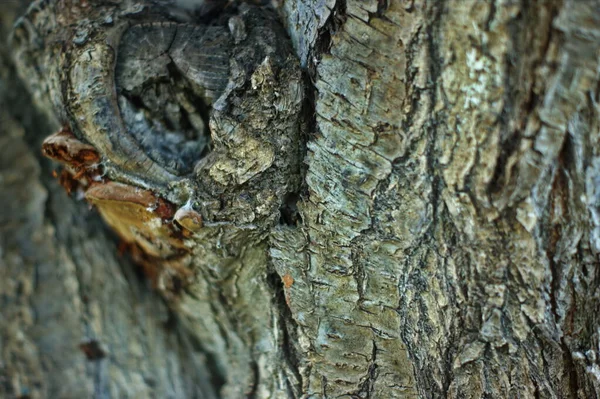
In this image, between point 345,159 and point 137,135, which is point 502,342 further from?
point 137,135

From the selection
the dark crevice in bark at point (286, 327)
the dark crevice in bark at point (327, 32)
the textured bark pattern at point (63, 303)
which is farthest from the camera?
the textured bark pattern at point (63, 303)

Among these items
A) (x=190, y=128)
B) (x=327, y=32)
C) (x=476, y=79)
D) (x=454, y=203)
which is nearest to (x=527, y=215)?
(x=454, y=203)

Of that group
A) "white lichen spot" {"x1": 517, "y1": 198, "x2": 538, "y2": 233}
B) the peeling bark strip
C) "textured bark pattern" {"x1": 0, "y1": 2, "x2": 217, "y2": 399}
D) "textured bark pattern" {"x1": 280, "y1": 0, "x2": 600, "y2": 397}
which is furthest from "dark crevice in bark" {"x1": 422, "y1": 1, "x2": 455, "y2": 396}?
"textured bark pattern" {"x1": 0, "y1": 2, "x2": 217, "y2": 399}

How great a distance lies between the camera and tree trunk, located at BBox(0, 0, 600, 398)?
0.82m

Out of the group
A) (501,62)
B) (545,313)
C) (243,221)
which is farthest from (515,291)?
(243,221)

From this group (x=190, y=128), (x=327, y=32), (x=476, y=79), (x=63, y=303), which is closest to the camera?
(x=476, y=79)

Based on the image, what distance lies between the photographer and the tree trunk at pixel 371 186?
0.82m

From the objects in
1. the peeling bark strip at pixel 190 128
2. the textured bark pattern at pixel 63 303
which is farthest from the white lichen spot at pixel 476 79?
the textured bark pattern at pixel 63 303

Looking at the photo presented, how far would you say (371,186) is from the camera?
0.97 metres

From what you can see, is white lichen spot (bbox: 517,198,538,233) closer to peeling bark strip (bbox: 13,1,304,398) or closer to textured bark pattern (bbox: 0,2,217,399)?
peeling bark strip (bbox: 13,1,304,398)

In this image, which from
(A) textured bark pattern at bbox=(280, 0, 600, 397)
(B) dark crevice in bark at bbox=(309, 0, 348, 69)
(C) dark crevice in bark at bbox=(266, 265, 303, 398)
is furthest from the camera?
Result: (C) dark crevice in bark at bbox=(266, 265, 303, 398)

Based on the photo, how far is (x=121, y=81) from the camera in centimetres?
109

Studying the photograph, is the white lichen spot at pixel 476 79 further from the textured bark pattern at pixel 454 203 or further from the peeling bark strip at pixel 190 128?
the peeling bark strip at pixel 190 128

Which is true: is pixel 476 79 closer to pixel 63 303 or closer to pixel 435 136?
pixel 435 136
